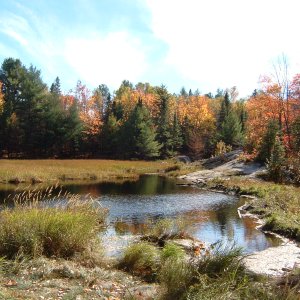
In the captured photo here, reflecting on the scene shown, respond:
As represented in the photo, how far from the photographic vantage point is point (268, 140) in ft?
127

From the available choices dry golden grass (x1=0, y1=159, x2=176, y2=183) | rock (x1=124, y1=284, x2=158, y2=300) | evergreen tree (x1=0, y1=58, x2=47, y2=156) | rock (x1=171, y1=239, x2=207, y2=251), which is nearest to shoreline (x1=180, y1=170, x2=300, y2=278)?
rock (x1=171, y1=239, x2=207, y2=251)

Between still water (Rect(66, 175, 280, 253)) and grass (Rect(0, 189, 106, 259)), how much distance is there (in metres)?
2.05

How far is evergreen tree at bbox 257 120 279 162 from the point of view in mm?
37875

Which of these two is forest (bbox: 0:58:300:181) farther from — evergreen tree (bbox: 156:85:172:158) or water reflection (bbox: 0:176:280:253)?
water reflection (bbox: 0:176:280:253)

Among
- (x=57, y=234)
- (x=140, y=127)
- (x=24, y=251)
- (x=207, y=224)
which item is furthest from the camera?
(x=140, y=127)

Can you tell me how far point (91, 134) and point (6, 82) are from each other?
648 inches

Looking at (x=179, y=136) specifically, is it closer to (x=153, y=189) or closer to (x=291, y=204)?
(x=153, y=189)

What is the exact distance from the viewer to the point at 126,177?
3953 centimetres

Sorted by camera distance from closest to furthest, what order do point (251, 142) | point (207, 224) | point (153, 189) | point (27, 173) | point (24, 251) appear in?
1. point (24, 251)
2. point (207, 224)
3. point (153, 189)
4. point (27, 173)
5. point (251, 142)

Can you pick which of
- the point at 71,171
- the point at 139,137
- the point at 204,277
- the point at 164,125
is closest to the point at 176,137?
the point at 164,125

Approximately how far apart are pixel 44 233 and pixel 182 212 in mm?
11564

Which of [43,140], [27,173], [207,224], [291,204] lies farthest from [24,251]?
[43,140]

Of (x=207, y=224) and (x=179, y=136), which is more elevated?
(x=179, y=136)

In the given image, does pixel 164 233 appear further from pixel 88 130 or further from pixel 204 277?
pixel 88 130
